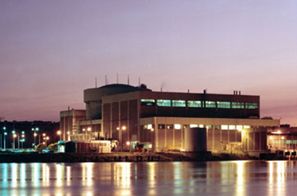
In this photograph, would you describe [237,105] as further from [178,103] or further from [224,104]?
[178,103]

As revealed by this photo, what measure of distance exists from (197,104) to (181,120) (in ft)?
32.9

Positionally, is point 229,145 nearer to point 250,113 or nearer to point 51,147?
point 250,113

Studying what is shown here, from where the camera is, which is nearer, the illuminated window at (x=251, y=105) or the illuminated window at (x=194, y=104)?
the illuminated window at (x=194, y=104)

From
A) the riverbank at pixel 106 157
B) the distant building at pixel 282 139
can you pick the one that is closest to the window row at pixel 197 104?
the distant building at pixel 282 139

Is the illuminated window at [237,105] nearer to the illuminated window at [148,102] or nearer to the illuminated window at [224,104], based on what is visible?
the illuminated window at [224,104]

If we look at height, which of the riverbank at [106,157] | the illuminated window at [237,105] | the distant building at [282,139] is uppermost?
the illuminated window at [237,105]

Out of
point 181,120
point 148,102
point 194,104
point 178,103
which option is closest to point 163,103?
point 148,102

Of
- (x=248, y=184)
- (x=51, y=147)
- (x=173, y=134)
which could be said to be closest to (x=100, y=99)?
(x=51, y=147)

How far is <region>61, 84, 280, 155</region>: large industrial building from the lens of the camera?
165250mm

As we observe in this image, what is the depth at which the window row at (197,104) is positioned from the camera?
171 meters

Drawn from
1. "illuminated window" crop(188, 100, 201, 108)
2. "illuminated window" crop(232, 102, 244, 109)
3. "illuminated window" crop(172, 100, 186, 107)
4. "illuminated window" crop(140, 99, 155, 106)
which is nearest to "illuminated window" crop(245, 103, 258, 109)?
"illuminated window" crop(232, 102, 244, 109)

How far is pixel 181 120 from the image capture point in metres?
168

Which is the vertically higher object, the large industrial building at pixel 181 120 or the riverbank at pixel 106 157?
the large industrial building at pixel 181 120

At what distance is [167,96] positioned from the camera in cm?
17238
